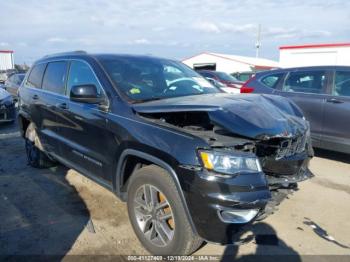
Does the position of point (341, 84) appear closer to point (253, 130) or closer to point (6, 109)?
point (253, 130)

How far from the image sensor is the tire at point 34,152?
5996 millimetres

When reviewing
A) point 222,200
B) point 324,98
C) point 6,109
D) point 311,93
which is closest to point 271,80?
point 311,93

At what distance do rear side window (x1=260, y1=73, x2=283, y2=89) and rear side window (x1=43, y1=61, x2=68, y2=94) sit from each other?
4.26 meters

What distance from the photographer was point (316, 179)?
18.7 ft

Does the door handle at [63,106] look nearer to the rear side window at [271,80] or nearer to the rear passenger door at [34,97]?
the rear passenger door at [34,97]

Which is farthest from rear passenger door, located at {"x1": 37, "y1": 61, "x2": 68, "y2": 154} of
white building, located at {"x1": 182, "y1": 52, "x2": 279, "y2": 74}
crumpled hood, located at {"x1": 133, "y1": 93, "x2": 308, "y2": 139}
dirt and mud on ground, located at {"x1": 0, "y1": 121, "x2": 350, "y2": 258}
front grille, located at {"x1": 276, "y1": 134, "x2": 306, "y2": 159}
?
white building, located at {"x1": 182, "y1": 52, "x2": 279, "y2": 74}

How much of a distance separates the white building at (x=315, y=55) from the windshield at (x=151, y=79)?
80.1 feet

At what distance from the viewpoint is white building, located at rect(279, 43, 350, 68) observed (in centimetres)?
2644

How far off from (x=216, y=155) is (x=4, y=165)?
4921mm

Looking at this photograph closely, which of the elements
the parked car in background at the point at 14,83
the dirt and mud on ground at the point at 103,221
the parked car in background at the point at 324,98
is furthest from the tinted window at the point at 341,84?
the parked car in background at the point at 14,83

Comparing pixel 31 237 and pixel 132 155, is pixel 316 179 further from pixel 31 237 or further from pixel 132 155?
pixel 31 237

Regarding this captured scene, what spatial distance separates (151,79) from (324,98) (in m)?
3.77

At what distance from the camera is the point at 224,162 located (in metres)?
2.92

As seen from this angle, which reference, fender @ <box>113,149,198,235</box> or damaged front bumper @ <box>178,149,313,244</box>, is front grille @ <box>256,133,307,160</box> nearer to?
damaged front bumper @ <box>178,149,313,244</box>
